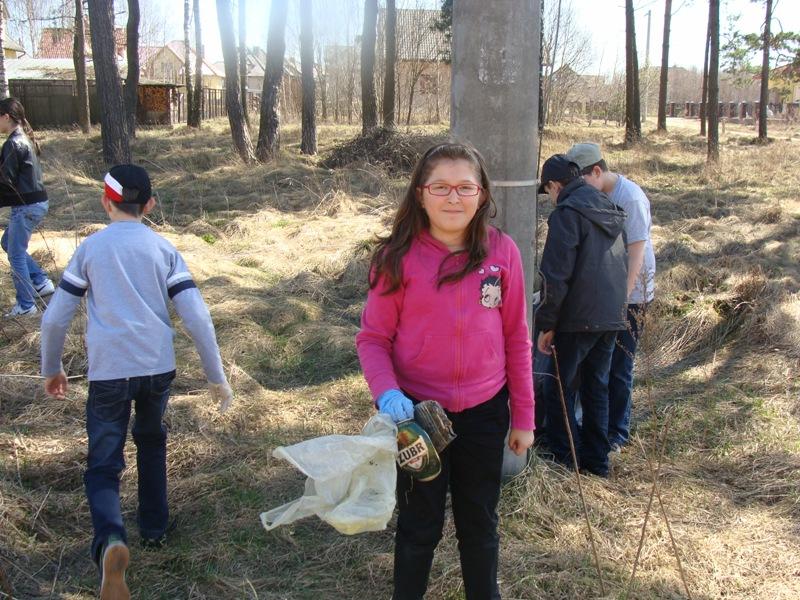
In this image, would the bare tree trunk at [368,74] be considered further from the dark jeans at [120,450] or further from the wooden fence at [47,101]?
the wooden fence at [47,101]

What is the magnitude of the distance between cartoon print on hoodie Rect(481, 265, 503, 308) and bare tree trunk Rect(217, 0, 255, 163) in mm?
14947

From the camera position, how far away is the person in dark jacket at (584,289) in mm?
3604

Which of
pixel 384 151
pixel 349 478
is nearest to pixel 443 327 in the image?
pixel 349 478

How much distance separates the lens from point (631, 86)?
78.8 ft

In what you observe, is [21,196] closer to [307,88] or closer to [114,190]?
[114,190]

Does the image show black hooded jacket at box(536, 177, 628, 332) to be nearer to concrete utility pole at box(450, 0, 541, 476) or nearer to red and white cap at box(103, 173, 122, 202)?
concrete utility pole at box(450, 0, 541, 476)

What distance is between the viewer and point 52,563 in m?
3.03

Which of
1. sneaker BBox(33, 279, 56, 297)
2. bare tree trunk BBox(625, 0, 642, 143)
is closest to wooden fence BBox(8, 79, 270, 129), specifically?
bare tree trunk BBox(625, 0, 642, 143)

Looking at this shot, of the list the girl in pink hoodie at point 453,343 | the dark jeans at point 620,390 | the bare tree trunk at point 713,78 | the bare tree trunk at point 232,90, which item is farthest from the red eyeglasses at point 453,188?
the bare tree trunk at point 713,78

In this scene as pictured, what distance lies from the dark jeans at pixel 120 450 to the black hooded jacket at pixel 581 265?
1870mm

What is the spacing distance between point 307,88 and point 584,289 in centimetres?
1692

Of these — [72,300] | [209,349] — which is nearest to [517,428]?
[209,349]

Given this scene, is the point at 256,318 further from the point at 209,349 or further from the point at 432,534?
the point at 432,534

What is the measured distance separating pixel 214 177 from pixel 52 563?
12.6m
